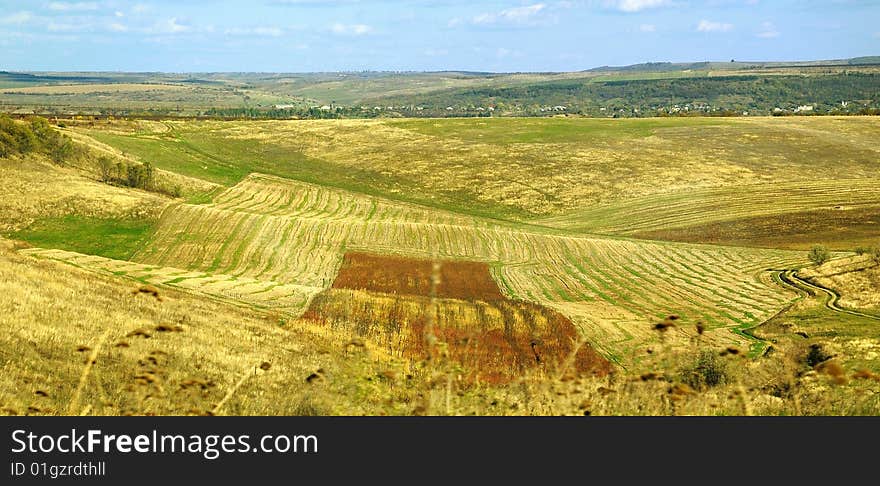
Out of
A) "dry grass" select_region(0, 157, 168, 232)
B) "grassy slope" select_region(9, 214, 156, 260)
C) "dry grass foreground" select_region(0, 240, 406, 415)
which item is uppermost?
"dry grass foreground" select_region(0, 240, 406, 415)

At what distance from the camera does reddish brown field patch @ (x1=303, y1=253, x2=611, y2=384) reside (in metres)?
23.6

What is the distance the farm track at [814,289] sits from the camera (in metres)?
34.4

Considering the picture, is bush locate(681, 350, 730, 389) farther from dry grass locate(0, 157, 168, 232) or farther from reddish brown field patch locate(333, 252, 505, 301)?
dry grass locate(0, 157, 168, 232)

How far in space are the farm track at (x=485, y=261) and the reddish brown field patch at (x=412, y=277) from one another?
1.20m

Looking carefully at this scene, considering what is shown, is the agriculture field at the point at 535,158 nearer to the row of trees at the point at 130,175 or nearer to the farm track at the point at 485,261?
the farm track at the point at 485,261

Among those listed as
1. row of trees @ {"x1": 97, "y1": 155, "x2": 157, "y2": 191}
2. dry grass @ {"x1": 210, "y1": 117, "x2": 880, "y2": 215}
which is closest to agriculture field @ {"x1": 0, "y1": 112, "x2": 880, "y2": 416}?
dry grass @ {"x1": 210, "y1": 117, "x2": 880, "y2": 215}

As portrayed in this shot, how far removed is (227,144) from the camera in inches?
4345

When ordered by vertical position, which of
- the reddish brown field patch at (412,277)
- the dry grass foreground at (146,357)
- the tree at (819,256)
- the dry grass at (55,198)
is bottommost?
the reddish brown field patch at (412,277)

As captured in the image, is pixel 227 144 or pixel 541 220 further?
pixel 227 144

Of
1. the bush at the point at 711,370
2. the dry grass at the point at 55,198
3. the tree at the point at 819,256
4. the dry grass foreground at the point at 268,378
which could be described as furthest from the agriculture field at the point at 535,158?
the dry grass foreground at the point at 268,378

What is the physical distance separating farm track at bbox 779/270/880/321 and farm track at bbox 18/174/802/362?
4.59 ft
